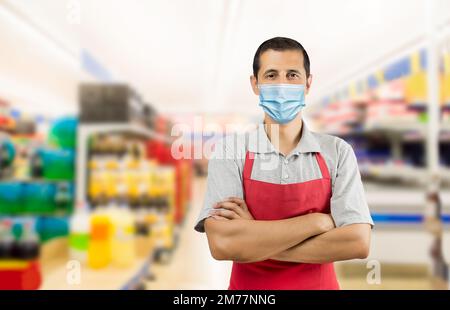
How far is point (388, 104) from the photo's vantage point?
3.14 m

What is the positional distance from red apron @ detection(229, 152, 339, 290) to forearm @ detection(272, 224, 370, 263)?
0.22 feet

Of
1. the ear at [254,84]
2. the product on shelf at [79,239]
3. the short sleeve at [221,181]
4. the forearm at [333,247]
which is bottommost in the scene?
the product on shelf at [79,239]

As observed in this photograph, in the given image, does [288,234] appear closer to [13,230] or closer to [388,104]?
[13,230]

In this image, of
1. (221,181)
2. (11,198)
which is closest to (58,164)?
(11,198)

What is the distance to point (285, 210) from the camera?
34.0 inches

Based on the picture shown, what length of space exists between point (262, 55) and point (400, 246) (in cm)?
257

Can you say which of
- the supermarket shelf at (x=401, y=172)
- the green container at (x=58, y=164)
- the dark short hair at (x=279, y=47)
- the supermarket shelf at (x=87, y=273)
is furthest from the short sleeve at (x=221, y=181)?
the supermarket shelf at (x=401, y=172)

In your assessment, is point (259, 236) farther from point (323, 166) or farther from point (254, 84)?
point (254, 84)

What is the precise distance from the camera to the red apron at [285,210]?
865mm

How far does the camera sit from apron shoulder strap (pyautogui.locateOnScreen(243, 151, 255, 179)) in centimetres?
90

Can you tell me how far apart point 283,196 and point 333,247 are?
0.15m

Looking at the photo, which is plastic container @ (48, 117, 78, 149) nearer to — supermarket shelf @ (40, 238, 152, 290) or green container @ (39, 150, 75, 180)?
green container @ (39, 150, 75, 180)

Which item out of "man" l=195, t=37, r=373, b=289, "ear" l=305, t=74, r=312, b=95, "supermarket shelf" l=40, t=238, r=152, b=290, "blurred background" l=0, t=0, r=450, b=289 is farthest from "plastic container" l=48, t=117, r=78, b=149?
"ear" l=305, t=74, r=312, b=95

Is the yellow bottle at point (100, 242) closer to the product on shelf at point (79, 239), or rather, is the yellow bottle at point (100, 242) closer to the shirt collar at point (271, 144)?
the product on shelf at point (79, 239)
